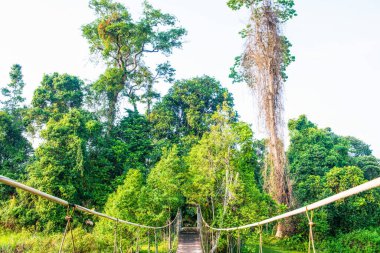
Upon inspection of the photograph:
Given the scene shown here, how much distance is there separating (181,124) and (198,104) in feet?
3.72

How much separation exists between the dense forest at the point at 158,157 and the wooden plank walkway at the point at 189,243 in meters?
0.86

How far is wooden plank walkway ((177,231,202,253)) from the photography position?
25.8ft

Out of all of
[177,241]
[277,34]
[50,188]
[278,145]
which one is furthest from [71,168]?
[277,34]

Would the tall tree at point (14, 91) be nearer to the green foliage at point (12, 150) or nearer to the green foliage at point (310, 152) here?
the green foliage at point (12, 150)

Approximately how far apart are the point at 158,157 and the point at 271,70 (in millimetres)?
5265

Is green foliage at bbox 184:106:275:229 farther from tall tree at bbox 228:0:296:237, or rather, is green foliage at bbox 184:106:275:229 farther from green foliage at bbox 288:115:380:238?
green foliage at bbox 288:115:380:238

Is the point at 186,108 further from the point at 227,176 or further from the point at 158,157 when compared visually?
the point at 227,176

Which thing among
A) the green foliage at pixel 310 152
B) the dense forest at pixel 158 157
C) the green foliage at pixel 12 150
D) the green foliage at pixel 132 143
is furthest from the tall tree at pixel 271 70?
the green foliage at pixel 12 150

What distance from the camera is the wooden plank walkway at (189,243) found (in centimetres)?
785

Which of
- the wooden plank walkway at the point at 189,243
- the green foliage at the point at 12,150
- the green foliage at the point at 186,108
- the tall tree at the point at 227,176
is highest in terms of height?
the green foliage at the point at 186,108

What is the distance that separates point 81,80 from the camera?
12977 mm

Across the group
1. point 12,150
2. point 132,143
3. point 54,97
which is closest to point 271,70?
point 132,143

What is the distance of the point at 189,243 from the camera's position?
8.85 m

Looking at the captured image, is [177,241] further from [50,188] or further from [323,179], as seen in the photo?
[323,179]
